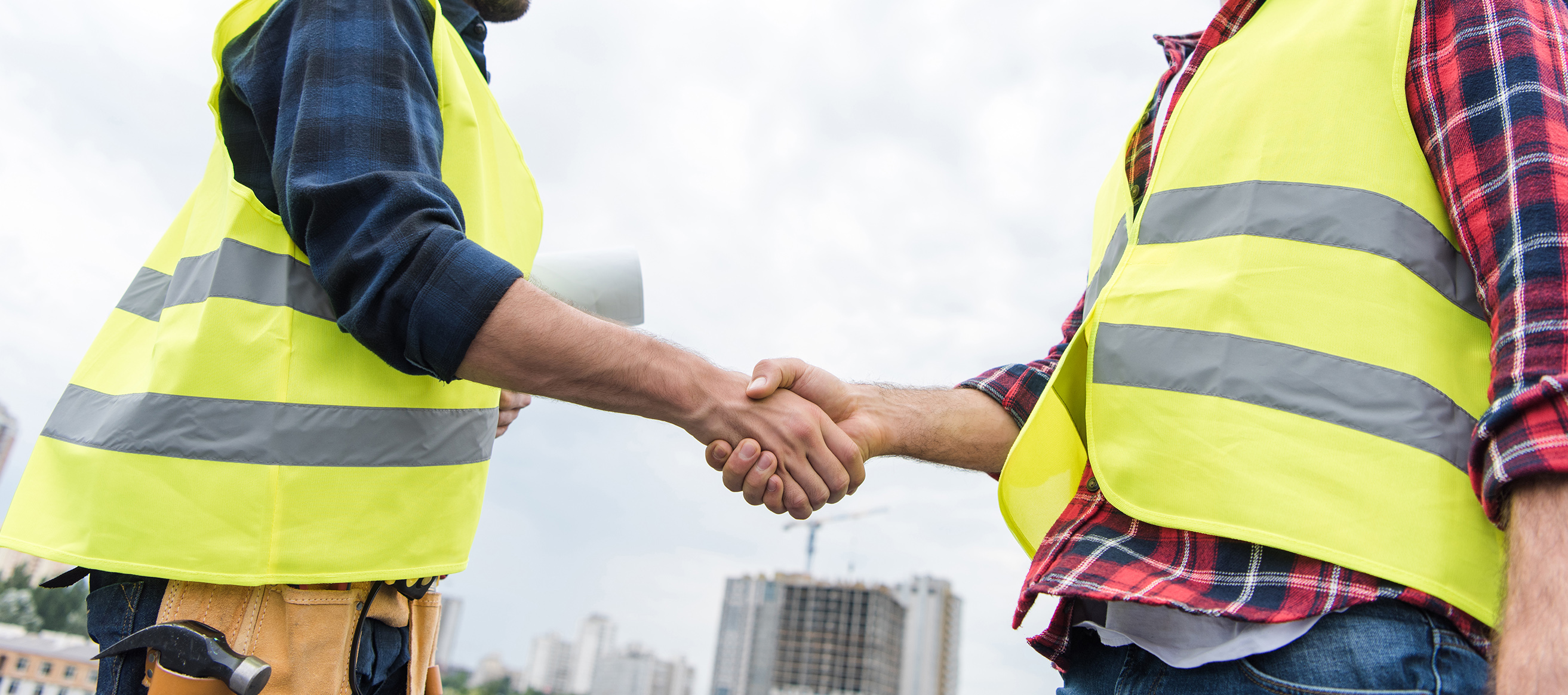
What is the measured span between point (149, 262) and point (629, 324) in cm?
121

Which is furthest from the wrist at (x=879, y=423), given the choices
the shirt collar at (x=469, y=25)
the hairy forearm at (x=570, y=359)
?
the shirt collar at (x=469, y=25)

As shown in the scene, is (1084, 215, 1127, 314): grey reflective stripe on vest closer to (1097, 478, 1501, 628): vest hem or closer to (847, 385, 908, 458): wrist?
(1097, 478, 1501, 628): vest hem

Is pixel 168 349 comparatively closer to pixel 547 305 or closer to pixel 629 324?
pixel 547 305

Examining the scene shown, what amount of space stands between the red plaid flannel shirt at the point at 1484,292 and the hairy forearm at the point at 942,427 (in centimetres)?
75

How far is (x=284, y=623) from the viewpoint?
5.45 ft

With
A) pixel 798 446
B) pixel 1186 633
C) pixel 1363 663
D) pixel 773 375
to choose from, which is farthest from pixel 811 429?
pixel 1363 663

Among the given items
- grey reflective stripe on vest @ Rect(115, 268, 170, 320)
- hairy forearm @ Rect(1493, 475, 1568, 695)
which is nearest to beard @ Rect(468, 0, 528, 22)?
grey reflective stripe on vest @ Rect(115, 268, 170, 320)

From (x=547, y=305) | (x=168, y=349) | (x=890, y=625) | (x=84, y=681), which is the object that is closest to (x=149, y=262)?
(x=168, y=349)

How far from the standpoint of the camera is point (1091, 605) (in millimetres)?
1394

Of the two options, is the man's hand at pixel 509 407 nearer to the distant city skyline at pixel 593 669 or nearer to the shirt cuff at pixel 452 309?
the shirt cuff at pixel 452 309

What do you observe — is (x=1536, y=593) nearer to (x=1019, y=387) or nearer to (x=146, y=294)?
(x=1019, y=387)

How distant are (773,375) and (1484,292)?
168 centimetres

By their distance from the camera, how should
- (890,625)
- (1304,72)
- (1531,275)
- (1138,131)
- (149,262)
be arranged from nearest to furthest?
1. (1531,275)
2. (1304,72)
3. (1138,131)
4. (149,262)
5. (890,625)

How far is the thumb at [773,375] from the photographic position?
2.35 metres
